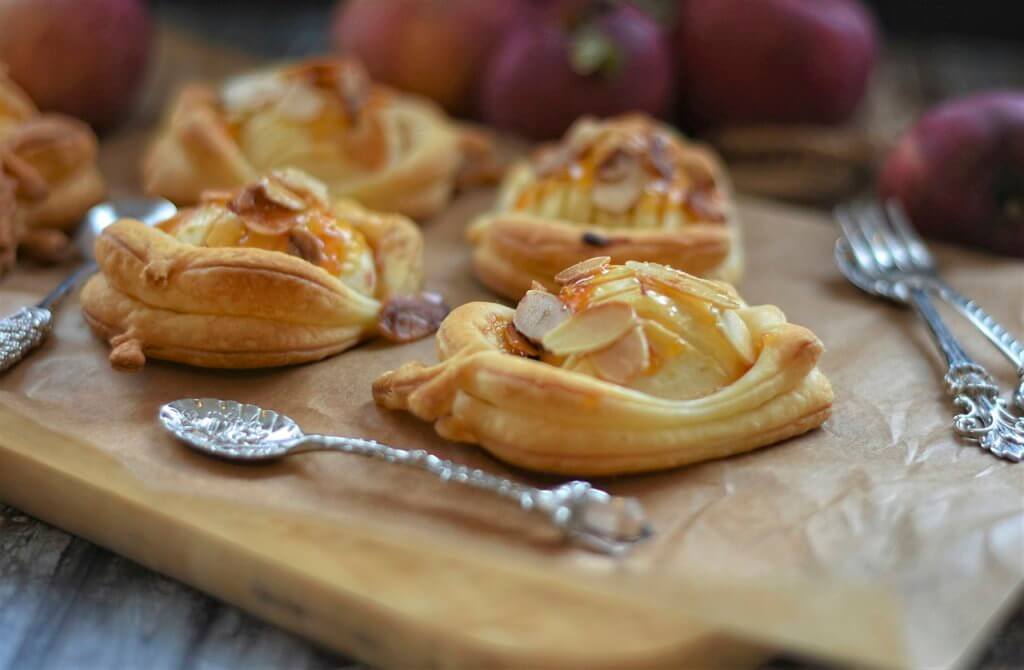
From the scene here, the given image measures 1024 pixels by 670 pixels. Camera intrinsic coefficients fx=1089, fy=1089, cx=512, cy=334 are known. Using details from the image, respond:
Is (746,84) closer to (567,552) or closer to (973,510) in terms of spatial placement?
(973,510)

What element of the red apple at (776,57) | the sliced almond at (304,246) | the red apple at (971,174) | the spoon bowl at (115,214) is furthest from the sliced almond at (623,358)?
the red apple at (776,57)

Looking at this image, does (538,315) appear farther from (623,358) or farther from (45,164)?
(45,164)

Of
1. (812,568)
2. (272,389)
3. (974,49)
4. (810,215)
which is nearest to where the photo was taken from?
(812,568)

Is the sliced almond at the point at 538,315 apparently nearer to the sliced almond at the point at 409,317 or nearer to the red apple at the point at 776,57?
the sliced almond at the point at 409,317

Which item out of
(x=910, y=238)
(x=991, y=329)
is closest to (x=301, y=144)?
(x=910, y=238)

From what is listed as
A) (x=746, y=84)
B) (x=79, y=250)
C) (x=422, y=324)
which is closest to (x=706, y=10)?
(x=746, y=84)

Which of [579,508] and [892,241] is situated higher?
[579,508]

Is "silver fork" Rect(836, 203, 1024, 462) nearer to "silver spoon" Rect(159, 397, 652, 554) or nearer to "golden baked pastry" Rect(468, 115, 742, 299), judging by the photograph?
"golden baked pastry" Rect(468, 115, 742, 299)
